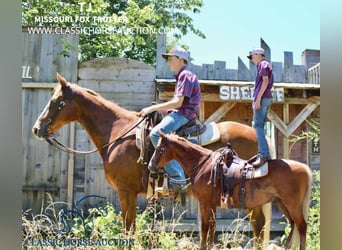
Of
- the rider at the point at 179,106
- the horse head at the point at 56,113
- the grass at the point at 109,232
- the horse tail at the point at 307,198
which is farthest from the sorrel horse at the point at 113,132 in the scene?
the horse tail at the point at 307,198

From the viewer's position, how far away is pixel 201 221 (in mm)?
3383

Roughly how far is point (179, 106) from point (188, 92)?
0.13 metres

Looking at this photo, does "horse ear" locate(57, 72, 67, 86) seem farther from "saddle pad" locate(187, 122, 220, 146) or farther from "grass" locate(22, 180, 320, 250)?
"saddle pad" locate(187, 122, 220, 146)

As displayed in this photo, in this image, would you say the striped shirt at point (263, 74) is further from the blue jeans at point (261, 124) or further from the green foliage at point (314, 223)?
the green foliage at point (314, 223)

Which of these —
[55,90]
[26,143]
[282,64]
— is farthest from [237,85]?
[26,143]

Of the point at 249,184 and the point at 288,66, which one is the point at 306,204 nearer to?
the point at 249,184

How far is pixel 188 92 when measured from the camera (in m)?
3.37

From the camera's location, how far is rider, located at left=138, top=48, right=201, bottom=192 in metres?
3.35

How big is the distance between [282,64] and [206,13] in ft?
2.35

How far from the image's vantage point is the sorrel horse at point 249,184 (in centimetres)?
329

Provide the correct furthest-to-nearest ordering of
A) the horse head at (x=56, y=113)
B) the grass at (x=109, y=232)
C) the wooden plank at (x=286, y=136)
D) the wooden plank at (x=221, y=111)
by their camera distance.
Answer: the wooden plank at (x=221, y=111) < the wooden plank at (x=286, y=136) < the horse head at (x=56, y=113) < the grass at (x=109, y=232)

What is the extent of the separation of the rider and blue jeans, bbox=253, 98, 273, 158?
1.46ft

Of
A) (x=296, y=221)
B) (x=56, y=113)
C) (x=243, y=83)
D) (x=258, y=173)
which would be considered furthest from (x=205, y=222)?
(x=56, y=113)

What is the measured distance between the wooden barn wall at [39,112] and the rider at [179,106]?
2.39 ft
